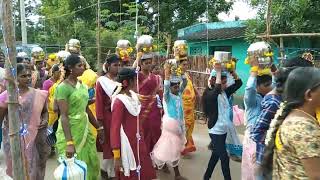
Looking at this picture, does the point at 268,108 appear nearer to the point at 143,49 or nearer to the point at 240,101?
the point at 143,49

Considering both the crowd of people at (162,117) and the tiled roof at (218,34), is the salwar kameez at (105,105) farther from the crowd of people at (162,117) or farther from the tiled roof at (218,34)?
the tiled roof at (218,34)

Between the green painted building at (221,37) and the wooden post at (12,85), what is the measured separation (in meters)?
12.8

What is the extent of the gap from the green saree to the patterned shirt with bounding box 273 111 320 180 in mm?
2675

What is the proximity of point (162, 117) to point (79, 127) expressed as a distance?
1.69 metres

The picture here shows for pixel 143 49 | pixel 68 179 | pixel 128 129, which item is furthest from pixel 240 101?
pixel 68 179

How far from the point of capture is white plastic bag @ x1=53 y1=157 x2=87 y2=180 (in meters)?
3.97

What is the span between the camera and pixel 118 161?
464cm

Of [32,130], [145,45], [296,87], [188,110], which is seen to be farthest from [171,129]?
[296,87]

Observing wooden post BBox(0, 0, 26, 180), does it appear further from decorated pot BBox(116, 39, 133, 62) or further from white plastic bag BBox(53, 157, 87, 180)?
decorated pot BBox(116, 39, 133, 62)

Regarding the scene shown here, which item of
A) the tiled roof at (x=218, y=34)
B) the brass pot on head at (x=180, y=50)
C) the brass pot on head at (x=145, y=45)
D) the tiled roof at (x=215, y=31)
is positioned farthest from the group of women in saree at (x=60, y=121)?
the tiled roof at (x=215, y=31)

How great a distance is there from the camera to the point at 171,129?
19.6 ft

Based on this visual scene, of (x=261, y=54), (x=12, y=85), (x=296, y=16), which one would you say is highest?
(x=296, y=16)

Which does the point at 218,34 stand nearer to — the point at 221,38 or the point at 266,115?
the point at 221,38

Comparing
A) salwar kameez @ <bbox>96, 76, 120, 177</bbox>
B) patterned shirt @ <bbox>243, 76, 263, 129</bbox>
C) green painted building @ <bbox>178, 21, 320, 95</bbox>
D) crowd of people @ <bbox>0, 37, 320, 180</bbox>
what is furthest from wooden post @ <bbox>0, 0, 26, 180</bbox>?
green painted building @ <bbox>178, 21, 320, 95</bbox>
